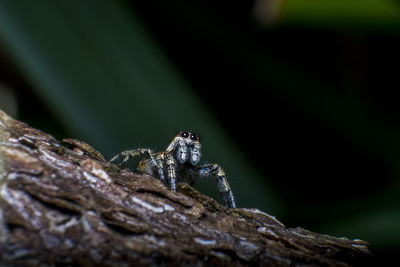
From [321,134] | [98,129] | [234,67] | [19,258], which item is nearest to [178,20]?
[234,67]

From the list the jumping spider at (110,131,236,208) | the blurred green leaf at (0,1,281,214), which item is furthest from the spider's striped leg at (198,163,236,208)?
the blurred green leaf at (0,1,281,214)

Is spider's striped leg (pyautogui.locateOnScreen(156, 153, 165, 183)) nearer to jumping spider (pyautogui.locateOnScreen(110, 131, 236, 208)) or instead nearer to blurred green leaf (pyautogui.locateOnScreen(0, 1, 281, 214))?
jumping spider (pyautogui.locateOnScreen(110, 131, 236, 208))

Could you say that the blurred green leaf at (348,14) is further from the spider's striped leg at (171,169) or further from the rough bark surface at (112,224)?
the rough bark surface at (112,224)

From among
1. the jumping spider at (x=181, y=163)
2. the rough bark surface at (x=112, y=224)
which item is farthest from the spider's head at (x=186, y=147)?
the rough bark surface at (x=112, y=224)

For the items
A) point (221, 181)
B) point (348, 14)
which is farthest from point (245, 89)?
point (221, 181)

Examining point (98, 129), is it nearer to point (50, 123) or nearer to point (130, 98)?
point (130, 98)

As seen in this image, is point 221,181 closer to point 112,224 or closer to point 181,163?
point 181,163
